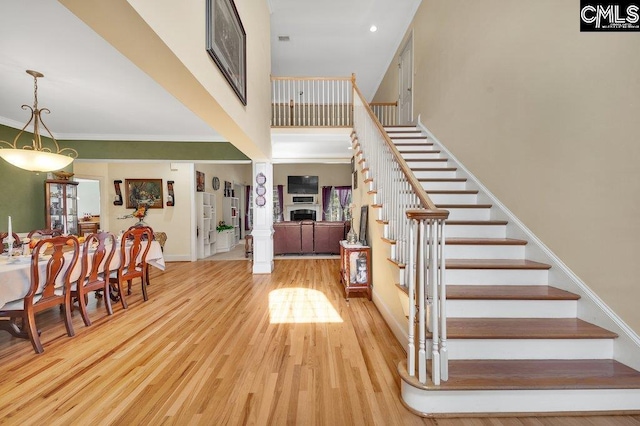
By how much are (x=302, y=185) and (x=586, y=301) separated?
1008 cm

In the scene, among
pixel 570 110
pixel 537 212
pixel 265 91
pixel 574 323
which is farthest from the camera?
pixel 265 91

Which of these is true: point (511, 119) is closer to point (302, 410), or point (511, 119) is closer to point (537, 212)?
point (537, 212)

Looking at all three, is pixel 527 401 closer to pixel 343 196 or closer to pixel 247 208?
pixel 343 196

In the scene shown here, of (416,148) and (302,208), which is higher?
(416,148)

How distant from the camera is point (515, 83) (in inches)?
112

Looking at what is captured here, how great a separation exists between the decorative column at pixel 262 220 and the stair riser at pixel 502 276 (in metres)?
3.93

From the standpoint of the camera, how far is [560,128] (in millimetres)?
2332

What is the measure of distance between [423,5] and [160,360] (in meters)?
6.82

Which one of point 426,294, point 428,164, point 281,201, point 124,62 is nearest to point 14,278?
point 124,62

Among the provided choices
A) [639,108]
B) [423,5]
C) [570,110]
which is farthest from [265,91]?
[639,108]

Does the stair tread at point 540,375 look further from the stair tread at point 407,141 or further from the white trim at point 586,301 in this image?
the stair tread at point 407,141

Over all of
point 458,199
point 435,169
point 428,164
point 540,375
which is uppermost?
point 428,164

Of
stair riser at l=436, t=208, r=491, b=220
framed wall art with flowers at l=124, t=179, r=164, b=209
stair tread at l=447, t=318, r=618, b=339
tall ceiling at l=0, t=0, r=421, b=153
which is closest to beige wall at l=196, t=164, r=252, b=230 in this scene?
framed wall art with flowers at l=124, t=179, r=164, b=209

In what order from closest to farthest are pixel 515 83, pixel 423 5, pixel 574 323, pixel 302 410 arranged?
pixel 302 410
pixel 574 323
pixel 515 83
pixel 423 5
